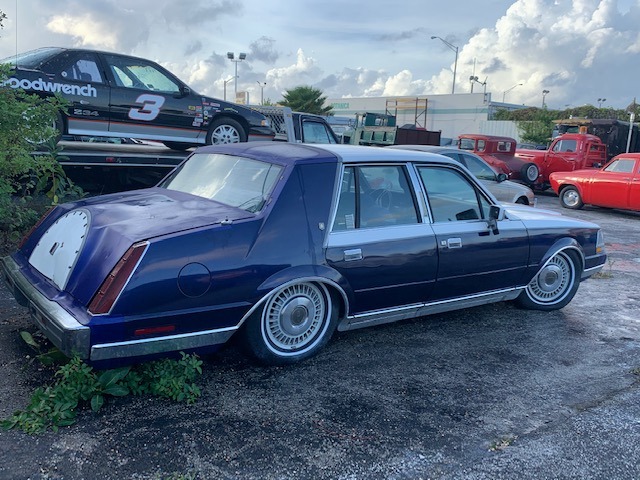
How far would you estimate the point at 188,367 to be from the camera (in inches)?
132

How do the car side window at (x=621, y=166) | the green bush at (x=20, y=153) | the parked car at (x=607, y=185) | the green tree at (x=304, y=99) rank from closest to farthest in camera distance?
the green bush at (x=20, y=153) → the parked car at (x=607, y=185) → the car side window at (x=621, y=166) → the green tree at (x=304, y=99)

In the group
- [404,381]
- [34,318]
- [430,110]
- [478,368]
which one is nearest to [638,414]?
[478,368]

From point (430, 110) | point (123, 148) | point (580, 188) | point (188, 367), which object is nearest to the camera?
point (188, 367)

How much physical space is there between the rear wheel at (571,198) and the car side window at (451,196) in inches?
436

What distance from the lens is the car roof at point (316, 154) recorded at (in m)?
4.00

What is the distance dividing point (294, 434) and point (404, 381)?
1.03 meters

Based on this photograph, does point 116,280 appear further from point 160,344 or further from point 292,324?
point 292,324

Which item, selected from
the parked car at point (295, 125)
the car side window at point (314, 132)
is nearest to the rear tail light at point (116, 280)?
the parked car at point (295, 125)

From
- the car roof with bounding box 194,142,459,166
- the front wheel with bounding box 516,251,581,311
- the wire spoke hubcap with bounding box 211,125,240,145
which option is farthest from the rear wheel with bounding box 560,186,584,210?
the car roof with bounding box 194,142,459,166

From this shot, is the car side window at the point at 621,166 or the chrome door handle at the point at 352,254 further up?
the car side window at the point at 621,166

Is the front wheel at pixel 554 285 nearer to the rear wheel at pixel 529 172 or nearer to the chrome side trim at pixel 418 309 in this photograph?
Answer: the chrome side trim at pixel 418 309

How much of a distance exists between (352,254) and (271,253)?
2.09 ft

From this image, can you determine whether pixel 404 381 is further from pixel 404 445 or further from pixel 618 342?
pixel 618 342

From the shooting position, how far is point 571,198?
14.9 m
